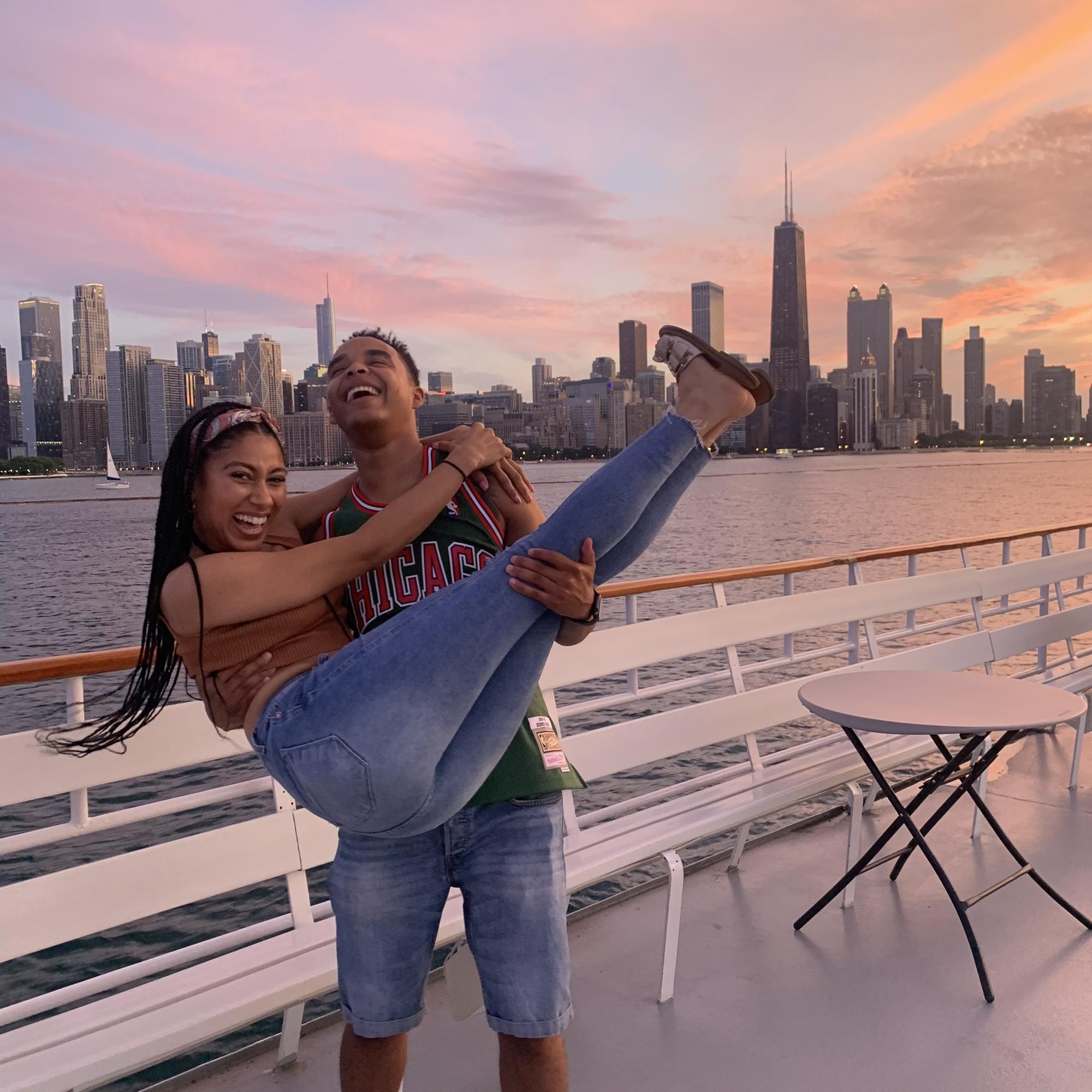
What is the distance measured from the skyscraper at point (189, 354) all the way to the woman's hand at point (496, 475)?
38.2 metres

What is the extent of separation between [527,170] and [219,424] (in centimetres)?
3764

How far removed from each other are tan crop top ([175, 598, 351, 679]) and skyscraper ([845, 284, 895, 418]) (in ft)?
307

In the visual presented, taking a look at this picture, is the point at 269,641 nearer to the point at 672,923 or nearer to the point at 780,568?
the point at 672,923

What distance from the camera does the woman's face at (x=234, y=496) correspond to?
4.43ft

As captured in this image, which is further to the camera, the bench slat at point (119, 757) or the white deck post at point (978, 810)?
the white deck post at point (978, 810)

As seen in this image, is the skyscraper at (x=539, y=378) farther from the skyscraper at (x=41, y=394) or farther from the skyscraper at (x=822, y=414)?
the skyscraper at (x=41, y=394)

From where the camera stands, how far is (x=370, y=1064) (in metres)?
1.41

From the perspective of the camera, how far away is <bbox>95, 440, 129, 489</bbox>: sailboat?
7257 cm

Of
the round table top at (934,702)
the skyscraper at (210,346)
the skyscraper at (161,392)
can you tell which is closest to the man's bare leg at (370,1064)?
the round table top at (934,702)

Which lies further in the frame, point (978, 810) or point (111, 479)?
point (111, 479)

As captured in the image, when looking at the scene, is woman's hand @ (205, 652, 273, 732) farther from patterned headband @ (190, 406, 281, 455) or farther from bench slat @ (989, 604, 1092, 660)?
bench slat @ (989, 604, 1092, 660)

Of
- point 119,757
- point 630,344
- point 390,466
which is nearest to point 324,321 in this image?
point 630,344

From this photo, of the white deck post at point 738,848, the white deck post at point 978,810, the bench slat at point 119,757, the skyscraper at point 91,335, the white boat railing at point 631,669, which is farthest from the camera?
the skyscraper at point 91,335

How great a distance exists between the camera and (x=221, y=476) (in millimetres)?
1348
